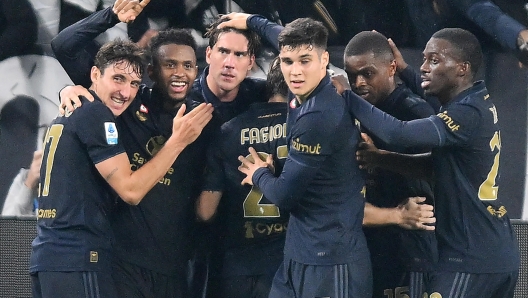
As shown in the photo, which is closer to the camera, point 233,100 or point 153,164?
point 153,164

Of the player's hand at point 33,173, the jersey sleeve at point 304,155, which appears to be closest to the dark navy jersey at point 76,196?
the jersey sleeve at point 304,155

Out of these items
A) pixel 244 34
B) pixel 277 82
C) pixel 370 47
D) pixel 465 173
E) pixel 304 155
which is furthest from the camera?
pixel 244 34

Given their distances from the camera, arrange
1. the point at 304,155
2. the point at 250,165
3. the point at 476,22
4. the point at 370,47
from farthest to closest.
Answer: the point at 476,22, the point at 370,47, the point at 250,165, the point at 304,155

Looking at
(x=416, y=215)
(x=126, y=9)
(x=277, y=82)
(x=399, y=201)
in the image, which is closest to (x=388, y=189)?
(x=399, y=201)

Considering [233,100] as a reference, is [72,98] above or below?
above

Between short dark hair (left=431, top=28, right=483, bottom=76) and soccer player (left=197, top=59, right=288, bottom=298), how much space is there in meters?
0.92

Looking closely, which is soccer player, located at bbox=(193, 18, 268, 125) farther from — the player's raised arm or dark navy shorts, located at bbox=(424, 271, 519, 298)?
dark navy shorts, located at bbox=(424, 271, 519, 298)

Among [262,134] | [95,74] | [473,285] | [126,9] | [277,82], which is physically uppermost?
[126,9]

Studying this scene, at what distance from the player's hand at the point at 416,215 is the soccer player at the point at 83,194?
1.30 meters

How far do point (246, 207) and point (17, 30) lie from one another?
2.51 meters

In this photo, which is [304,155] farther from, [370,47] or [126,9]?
[126,9]

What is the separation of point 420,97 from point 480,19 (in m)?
1.15

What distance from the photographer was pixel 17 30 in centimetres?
564

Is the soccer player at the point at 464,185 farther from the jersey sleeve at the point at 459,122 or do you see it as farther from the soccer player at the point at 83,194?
the soccer player at the point at 83,194
